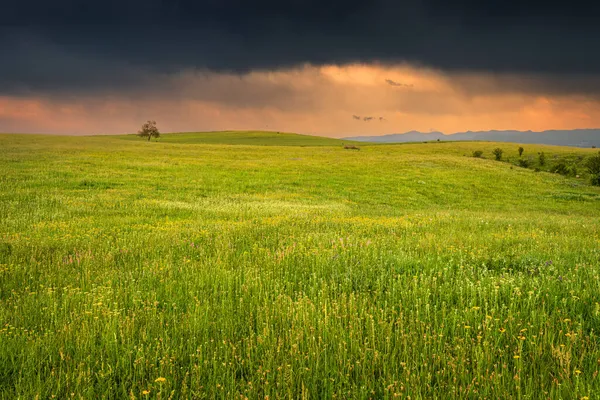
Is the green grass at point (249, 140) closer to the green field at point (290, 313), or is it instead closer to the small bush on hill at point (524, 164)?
the small bush on hill at point (524, 164)

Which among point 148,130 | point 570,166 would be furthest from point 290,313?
point 148,130

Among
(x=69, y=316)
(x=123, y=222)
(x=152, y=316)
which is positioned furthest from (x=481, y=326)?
(x=123, y=222)

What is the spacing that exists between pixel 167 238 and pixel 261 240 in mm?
2687

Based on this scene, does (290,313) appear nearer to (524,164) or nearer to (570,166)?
(570,166)

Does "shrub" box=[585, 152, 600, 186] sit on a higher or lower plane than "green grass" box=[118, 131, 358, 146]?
lower

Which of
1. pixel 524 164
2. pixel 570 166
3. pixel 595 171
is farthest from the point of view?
pixel 524 164

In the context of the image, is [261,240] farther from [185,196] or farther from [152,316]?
[185,196]

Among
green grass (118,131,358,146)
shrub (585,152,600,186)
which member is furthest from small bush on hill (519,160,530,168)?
green grass (118,131,358,146)

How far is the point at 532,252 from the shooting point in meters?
8.44

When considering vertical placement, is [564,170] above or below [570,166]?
below

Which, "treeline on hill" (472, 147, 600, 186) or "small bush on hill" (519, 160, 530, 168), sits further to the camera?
"small bush on hill" (519, 160, 530, 168)

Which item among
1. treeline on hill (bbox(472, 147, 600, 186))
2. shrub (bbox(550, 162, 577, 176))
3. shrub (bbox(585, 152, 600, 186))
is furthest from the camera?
shrub (bbox(550, 162, 577, 176))

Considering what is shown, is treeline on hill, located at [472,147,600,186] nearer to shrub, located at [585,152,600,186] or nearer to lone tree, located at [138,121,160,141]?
shrub, located at [585,152,600,186]

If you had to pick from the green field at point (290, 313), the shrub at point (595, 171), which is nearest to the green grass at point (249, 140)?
the shrub at point (595, 171)
